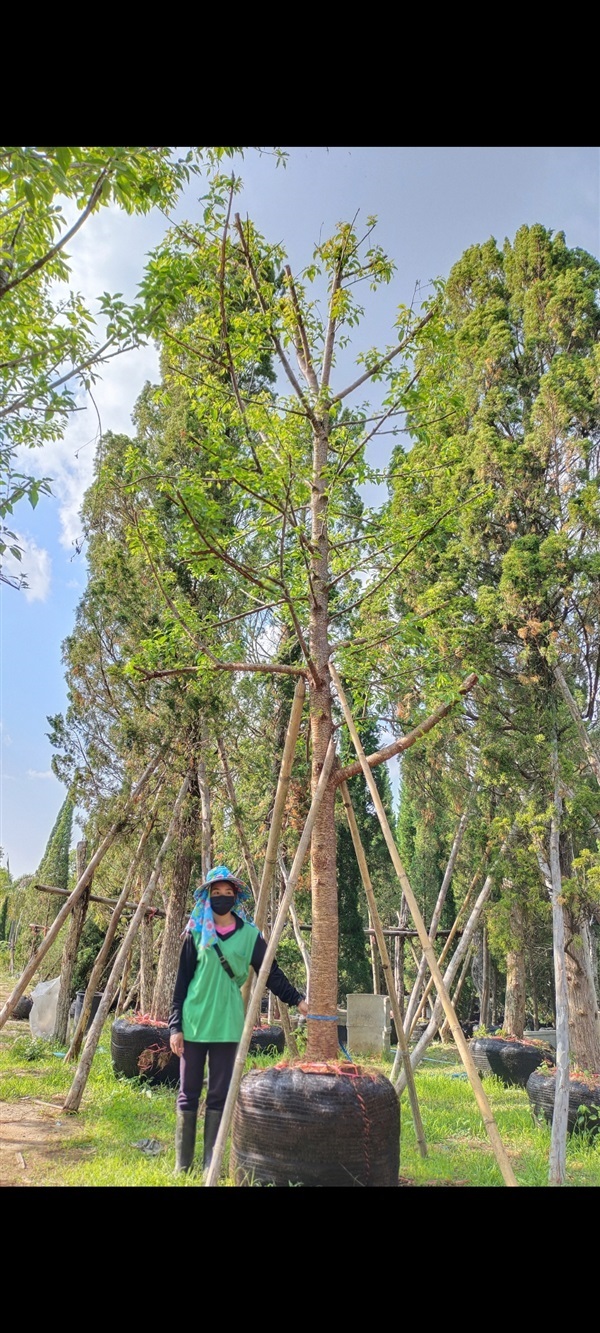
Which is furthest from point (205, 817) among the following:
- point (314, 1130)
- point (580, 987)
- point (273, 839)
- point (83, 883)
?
point (580, 987)

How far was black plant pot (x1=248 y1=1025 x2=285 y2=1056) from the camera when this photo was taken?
783cm

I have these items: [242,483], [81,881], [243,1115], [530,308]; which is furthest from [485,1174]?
[530,308]

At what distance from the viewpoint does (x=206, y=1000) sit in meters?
3.41

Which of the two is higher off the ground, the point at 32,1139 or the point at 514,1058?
the point at 514,1058

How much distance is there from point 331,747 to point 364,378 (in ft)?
6.91

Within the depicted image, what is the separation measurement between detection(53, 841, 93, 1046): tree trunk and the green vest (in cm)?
308

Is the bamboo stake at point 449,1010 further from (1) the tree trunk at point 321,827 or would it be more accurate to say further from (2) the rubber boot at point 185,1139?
(2) the rubber boot at point 185,1139

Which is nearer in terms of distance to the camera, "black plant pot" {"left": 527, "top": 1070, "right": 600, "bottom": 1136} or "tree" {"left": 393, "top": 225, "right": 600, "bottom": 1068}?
"black plant pot" {"left": 527, "top": 1070, "right": 600, "bottom": 1136}

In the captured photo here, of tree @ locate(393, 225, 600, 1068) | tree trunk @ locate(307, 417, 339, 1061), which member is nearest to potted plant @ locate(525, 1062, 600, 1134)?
tree @ locate(393, 225, 600, 1068)

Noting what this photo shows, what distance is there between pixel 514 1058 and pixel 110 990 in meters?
5.13

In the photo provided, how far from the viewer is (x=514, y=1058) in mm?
8609

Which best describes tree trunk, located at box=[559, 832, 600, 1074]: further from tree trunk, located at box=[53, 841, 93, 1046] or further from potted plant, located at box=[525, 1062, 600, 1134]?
tree trunk, located at box=[53, 841, 93, 1046]

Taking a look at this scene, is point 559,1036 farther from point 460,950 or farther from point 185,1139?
point 185,1139
